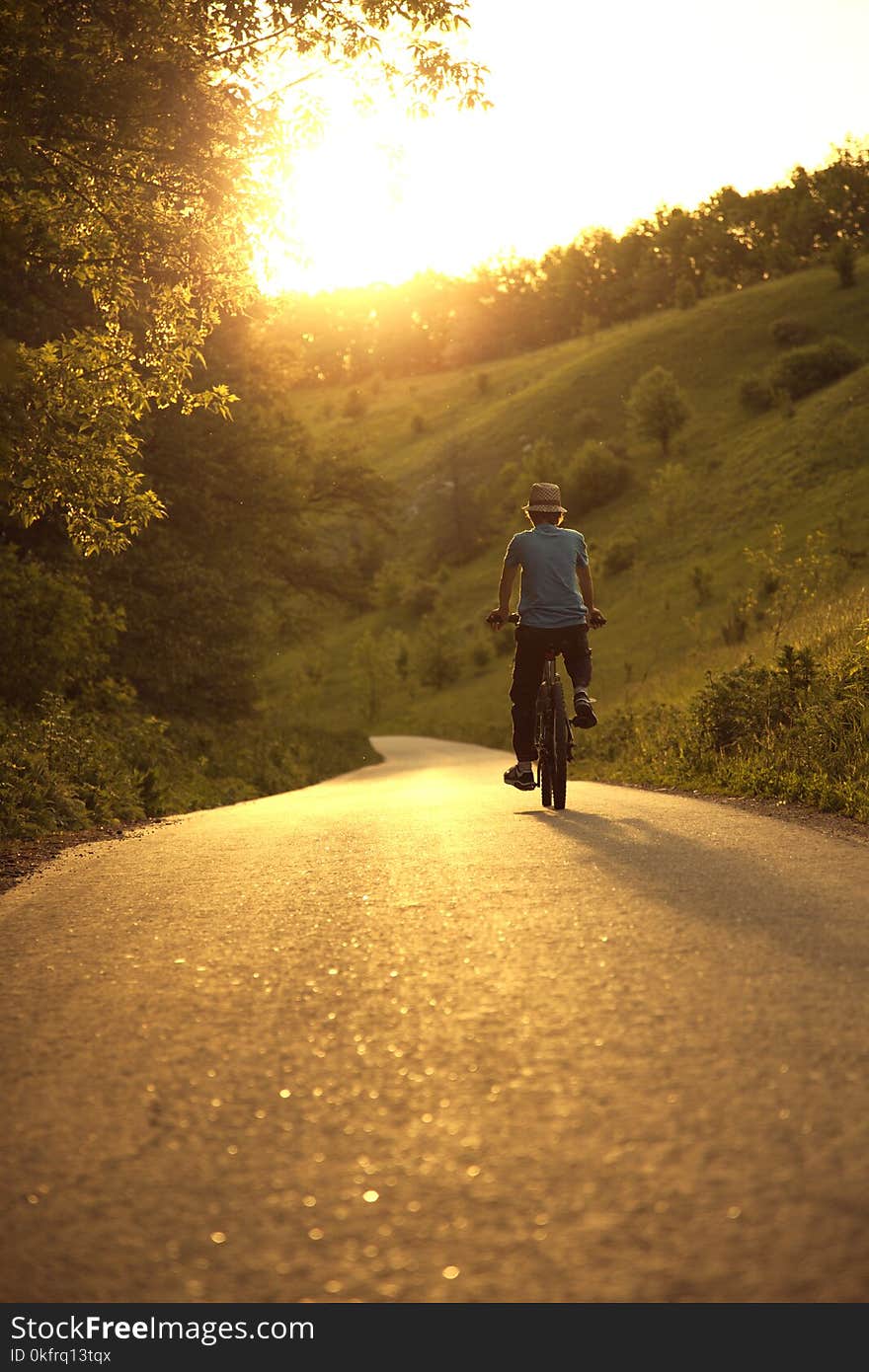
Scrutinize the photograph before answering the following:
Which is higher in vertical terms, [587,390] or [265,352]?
[587,390]

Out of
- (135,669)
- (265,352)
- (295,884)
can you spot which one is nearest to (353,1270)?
(295,884)

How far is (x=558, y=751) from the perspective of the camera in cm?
983

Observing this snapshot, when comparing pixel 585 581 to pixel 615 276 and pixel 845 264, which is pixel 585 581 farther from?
pixel 615 276

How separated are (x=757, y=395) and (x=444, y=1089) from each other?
82495mm

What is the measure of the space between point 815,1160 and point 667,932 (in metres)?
2.15

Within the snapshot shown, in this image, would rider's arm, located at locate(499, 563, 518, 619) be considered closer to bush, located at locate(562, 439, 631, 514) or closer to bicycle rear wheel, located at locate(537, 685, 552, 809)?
bicycle rear wheel, located at locate(537, 685, 552, 809)

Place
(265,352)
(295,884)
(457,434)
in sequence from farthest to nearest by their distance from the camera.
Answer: (457,434)
(265,352)
(295,884)

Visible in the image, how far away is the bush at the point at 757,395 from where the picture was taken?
79.1 metres

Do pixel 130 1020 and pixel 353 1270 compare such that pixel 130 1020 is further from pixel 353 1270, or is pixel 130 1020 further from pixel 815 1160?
pixel 815 1160

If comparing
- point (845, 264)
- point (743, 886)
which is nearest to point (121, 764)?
point (743, 886)

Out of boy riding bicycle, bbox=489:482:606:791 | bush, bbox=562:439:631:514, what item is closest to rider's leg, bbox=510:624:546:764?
boy riding bicycle, bbox=489:482:606:791

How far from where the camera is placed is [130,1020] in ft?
12.3

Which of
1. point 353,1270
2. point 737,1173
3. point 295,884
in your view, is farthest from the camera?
point 295,884

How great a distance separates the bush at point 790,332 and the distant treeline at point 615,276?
9.58 metres
